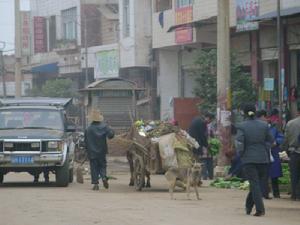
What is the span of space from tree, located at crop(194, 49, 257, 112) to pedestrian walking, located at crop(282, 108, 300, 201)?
1211cm

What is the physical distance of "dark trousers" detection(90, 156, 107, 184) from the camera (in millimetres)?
18031

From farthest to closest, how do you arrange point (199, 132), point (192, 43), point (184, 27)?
point (192, 43) < point (184, 27) < point (199, 132)

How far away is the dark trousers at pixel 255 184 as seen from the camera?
1272cm

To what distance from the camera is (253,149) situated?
12969 millimetres

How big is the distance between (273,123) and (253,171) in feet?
12.5

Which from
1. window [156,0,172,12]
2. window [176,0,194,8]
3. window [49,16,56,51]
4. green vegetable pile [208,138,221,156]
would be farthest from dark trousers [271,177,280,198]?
window [49,16,56,51]

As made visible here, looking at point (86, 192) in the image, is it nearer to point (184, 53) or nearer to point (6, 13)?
point (184, 53)

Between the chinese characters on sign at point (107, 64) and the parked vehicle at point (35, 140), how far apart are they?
1027 inches

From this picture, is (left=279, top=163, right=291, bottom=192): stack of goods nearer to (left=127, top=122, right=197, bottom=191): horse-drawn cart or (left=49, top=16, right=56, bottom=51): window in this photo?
(left=127, top=122, right=197, bottom=191): horse-drawn cart

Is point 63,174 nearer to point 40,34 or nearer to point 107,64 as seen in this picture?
point 107,64

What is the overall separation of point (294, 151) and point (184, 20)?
20.2 metres

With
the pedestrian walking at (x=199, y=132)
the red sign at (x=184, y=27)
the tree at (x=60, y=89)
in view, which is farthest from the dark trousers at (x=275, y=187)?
the tree at (x=60, y=89)

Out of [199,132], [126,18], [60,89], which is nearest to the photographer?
[199,132]

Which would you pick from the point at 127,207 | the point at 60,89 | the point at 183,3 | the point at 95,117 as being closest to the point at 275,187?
the point at 127,207
